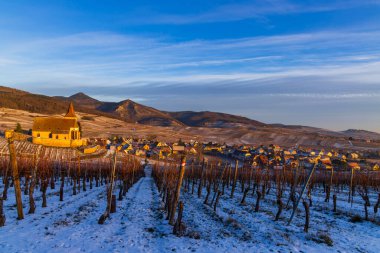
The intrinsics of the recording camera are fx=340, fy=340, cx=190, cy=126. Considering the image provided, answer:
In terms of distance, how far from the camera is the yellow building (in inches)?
3182

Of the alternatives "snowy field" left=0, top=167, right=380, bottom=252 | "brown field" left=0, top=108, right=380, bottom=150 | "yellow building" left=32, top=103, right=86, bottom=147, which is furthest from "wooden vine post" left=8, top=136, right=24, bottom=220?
"brown field" left=0, top=108, right=380, bottom=150

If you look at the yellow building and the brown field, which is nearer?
the yellow building

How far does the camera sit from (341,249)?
39.9 ft

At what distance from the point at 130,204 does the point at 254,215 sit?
783cm

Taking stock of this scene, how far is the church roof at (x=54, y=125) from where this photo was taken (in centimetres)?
8250

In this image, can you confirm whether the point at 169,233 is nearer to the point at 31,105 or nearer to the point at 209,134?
the point at 209,134

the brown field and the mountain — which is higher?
the mountain

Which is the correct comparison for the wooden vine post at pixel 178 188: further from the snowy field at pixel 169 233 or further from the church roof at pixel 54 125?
the church roof at pixel 54 125

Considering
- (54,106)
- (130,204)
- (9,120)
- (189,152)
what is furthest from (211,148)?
(54,106)

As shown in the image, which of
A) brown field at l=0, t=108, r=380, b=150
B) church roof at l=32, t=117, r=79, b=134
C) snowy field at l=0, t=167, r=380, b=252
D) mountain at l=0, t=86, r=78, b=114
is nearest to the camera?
snowy field at l=0, t=167, r=380, b=252

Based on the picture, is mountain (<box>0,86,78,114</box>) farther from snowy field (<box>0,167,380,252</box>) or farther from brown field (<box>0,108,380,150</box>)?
snowy field (<box>0,167,380,252</box>)

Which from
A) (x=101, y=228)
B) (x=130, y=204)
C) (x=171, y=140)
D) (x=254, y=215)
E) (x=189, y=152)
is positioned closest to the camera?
(x=101, y=228)

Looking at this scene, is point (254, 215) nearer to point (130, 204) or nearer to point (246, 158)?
point (130, 204)

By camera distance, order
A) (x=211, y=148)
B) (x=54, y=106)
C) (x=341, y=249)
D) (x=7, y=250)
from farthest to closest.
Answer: (x=54, y=106)
(x=211, y=148)
(x=341, y=249)
(x=7, y=250)
